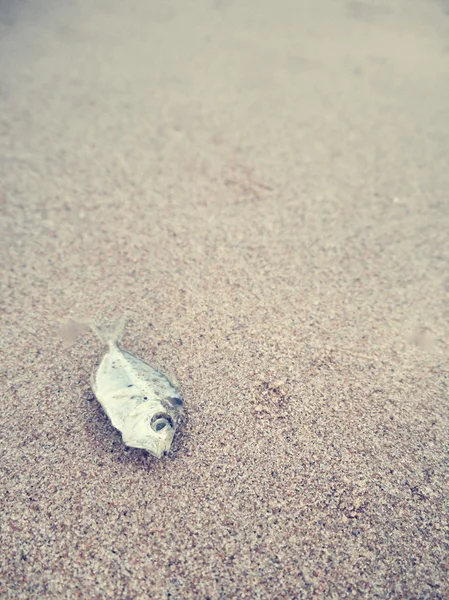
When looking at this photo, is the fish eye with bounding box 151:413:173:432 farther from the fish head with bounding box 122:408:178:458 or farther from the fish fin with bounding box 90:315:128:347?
the fish fin with bounding box 90:315:128:347

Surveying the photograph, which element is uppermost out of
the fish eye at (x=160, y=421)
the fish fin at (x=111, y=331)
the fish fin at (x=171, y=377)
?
the fish eye at (x=160, y=421)

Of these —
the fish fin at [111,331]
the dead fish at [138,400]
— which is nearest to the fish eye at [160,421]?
the dead fish at [138,400]

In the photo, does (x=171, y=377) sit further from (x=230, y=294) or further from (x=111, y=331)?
(x=230, y=294)

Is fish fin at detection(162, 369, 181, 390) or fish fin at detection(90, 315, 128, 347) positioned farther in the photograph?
fish fin at detection(90, 315, 128, 347)

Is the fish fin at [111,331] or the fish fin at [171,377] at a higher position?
the fish fin at [171,377]

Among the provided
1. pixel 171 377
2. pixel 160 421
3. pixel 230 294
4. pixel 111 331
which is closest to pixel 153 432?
pixel 160 421

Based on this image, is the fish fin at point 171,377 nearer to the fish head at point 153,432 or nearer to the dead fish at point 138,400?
the dead fish at point 138,400

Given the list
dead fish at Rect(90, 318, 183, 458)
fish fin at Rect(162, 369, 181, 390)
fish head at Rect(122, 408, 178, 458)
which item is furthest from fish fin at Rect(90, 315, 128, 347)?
fish head at Rect(122, 408, 178, 458)

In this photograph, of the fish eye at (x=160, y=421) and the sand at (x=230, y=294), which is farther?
the fish eye at (x=160, y=421)
